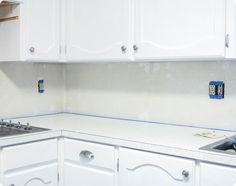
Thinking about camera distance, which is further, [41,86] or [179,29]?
[41,86]

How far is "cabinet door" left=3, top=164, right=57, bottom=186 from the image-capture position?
2.06m

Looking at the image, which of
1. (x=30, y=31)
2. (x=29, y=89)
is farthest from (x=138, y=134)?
(x=29, y=89)

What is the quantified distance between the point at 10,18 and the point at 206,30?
1362mm

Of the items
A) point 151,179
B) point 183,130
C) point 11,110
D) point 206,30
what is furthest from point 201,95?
point 11,110

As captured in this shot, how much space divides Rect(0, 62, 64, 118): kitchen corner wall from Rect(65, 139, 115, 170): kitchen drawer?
2.35ft

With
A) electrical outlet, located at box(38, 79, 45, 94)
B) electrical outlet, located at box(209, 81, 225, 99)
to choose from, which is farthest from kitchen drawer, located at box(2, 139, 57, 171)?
electrical outlet, located at box(209, 81, 225, 99)

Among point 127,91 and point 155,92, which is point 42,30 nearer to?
point 127,91

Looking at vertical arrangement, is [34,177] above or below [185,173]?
below

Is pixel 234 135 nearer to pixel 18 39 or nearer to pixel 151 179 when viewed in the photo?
pixel 151 179

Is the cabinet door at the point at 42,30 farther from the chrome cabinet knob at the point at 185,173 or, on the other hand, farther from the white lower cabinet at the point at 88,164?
the chrome cabinet knob at the point at 185,173

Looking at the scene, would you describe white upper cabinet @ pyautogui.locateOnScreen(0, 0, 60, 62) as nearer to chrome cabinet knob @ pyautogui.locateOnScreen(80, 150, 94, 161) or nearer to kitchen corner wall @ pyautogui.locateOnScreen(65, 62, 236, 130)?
kitchen corner wall @ pyautogui.locateOnScreen(65, 62, 236, 130)

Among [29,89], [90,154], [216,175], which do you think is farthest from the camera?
[29,89]

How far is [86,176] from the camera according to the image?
7.29 ft

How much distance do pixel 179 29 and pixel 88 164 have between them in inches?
39.1
